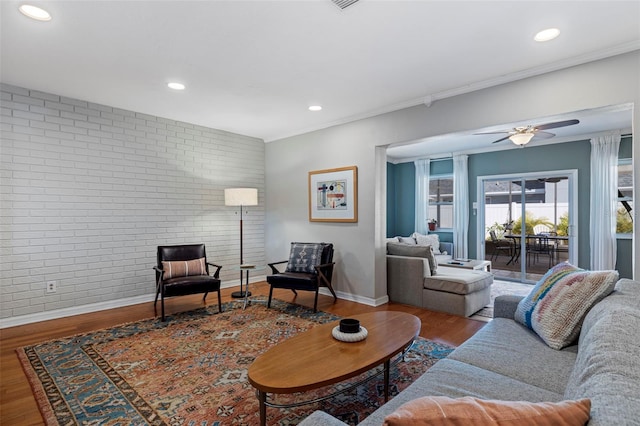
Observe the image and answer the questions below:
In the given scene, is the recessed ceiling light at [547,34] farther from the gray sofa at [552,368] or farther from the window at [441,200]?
the window at [441,200]

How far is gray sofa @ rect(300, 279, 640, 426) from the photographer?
2.66 ft

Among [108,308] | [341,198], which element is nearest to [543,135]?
[341,198]

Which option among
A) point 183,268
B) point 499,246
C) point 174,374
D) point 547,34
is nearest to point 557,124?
point 547,34

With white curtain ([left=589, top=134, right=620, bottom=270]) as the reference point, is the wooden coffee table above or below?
below

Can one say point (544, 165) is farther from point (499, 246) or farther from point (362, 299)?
point (362, 299)

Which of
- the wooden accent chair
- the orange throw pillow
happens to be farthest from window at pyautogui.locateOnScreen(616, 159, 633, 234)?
the wooden accent chair

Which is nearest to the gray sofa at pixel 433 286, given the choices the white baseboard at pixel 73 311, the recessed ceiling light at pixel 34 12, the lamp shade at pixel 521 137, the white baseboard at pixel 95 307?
the white baseboard at pixel 95 307

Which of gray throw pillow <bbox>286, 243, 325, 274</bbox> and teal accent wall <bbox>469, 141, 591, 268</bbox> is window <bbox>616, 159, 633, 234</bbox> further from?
gray throw pillow <bbox>286, 243, 325, 274</bbox>

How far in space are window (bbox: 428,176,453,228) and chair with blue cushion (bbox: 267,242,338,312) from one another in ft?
12.9

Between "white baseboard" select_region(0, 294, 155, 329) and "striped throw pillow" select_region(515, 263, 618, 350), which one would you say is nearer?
"striped throw pillow" select_region(515, 263, 618, 350)

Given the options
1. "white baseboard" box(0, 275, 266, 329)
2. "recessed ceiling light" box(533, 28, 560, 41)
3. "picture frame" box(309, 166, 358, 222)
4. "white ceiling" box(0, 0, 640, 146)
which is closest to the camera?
"white ceiling" box(0, 0, 640, 146)

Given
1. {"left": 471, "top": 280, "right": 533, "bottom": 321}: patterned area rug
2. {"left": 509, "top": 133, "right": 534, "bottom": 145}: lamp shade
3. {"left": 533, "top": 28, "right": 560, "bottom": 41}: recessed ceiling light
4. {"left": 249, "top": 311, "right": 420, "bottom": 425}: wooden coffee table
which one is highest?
{"left": 533, "top": 28, "right": 560, "bottom": 41}: recessed ceiling light

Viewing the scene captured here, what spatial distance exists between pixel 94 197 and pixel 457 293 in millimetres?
4764

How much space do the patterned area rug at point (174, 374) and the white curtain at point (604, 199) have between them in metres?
4.18
